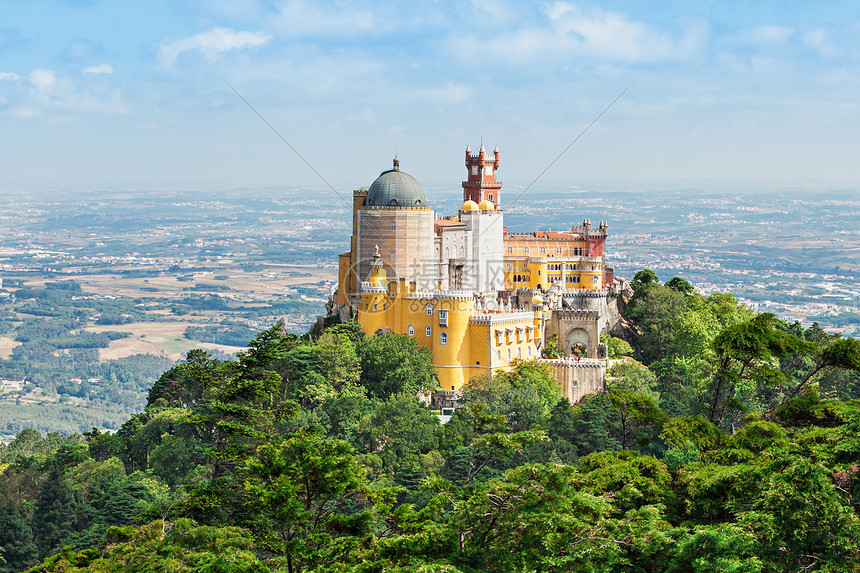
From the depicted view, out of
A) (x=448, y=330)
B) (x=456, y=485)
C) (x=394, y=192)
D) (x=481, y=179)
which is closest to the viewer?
(x=456, y=485)

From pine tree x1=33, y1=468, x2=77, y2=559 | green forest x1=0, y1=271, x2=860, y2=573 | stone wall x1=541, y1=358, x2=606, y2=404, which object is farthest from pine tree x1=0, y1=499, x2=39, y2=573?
stone wall x1=541, y1=358, x2=606, y2=404

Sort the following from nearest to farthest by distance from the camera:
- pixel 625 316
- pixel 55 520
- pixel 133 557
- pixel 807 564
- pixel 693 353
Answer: pixel 807 564, pixel 133 557, pixel 55 520, pixel 693 353, pixel 625 316

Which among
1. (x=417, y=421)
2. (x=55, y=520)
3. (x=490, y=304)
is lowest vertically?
(x=55, y=520)

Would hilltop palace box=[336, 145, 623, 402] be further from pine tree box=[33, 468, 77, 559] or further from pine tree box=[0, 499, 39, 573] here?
pine tree box=[0, 499, 39, 573]

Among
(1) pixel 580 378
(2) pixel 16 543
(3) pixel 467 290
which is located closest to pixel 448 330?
(3) pixel 467 290

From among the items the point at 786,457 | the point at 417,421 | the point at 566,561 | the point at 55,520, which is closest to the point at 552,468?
the point at 566,561

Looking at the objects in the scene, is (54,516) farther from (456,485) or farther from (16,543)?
(456,485)

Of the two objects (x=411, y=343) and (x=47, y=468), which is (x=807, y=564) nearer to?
(x=411, y=343)
